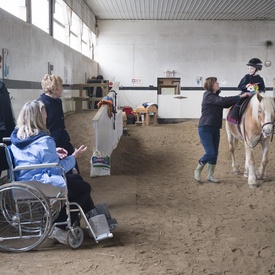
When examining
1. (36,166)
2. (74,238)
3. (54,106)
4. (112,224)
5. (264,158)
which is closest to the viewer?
(36,166)

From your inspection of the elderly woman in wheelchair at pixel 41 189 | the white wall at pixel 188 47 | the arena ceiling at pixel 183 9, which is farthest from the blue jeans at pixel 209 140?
the white wall at pixel 188 47

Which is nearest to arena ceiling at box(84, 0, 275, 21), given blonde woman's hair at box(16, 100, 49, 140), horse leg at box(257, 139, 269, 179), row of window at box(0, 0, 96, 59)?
row of window at box(0, 0, 96, 59)

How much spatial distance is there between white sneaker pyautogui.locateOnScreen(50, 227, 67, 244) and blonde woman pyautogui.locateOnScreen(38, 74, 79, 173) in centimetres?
62

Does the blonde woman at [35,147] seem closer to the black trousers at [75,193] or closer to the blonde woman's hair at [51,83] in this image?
the black trousers at [75,193]

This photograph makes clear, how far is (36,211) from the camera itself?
9.93 feet

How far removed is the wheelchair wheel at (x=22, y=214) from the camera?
275cm

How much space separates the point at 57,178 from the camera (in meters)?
2.88

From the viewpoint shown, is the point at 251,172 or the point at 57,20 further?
the point at 57,20

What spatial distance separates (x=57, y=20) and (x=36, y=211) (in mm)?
7071

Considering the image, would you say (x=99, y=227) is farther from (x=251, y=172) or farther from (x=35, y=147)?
(x=251, y=172)

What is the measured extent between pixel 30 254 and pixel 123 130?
286 inches

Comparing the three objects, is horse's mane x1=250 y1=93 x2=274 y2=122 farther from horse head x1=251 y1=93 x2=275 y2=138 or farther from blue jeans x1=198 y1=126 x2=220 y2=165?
blue jeans x1=198 y1=126 x2=220 y2=165

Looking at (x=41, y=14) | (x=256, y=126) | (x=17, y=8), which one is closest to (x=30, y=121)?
(x=256, y=126)

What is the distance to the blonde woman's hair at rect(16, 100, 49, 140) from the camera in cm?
285
